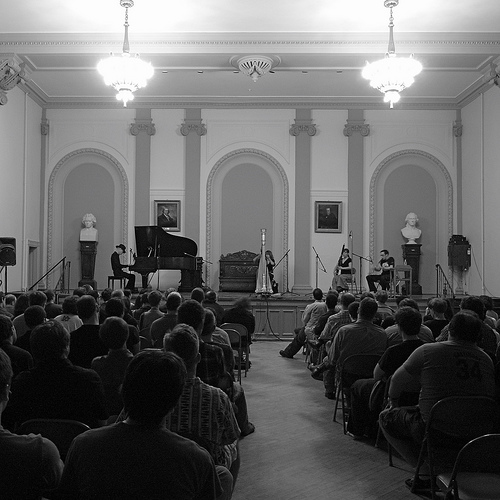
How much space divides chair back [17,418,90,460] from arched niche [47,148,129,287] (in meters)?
13.0

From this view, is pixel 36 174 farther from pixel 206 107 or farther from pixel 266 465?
pixel 266 465

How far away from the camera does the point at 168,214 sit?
15.3 m

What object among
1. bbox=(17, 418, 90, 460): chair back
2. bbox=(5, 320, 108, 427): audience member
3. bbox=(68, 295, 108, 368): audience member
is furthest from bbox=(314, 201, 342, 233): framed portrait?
bbox=(17, 418, 90, 460): chair back

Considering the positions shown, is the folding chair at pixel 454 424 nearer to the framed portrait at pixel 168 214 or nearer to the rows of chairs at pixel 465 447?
the rows of chairs at pixel 465 447

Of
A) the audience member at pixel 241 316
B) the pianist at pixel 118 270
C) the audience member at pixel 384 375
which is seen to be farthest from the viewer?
the pianist at pixel 118 270

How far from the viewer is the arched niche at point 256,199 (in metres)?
15.4

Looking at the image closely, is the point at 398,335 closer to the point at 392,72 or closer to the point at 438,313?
the point at 438,313

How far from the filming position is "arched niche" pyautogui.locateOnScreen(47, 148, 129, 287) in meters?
15.4

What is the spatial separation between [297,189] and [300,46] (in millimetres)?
4816

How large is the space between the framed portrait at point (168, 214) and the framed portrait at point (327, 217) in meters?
3.53

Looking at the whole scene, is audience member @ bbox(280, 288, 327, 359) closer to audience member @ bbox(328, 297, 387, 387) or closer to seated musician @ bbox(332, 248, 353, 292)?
audience member @ bbox(328, 297, 387, 387)

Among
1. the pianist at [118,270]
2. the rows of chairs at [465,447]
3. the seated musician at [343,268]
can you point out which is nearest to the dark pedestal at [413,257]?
the seated musician at [343,268]

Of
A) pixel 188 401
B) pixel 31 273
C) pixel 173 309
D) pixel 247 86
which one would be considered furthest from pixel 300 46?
pixel 188 401

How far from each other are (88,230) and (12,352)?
11880mm
